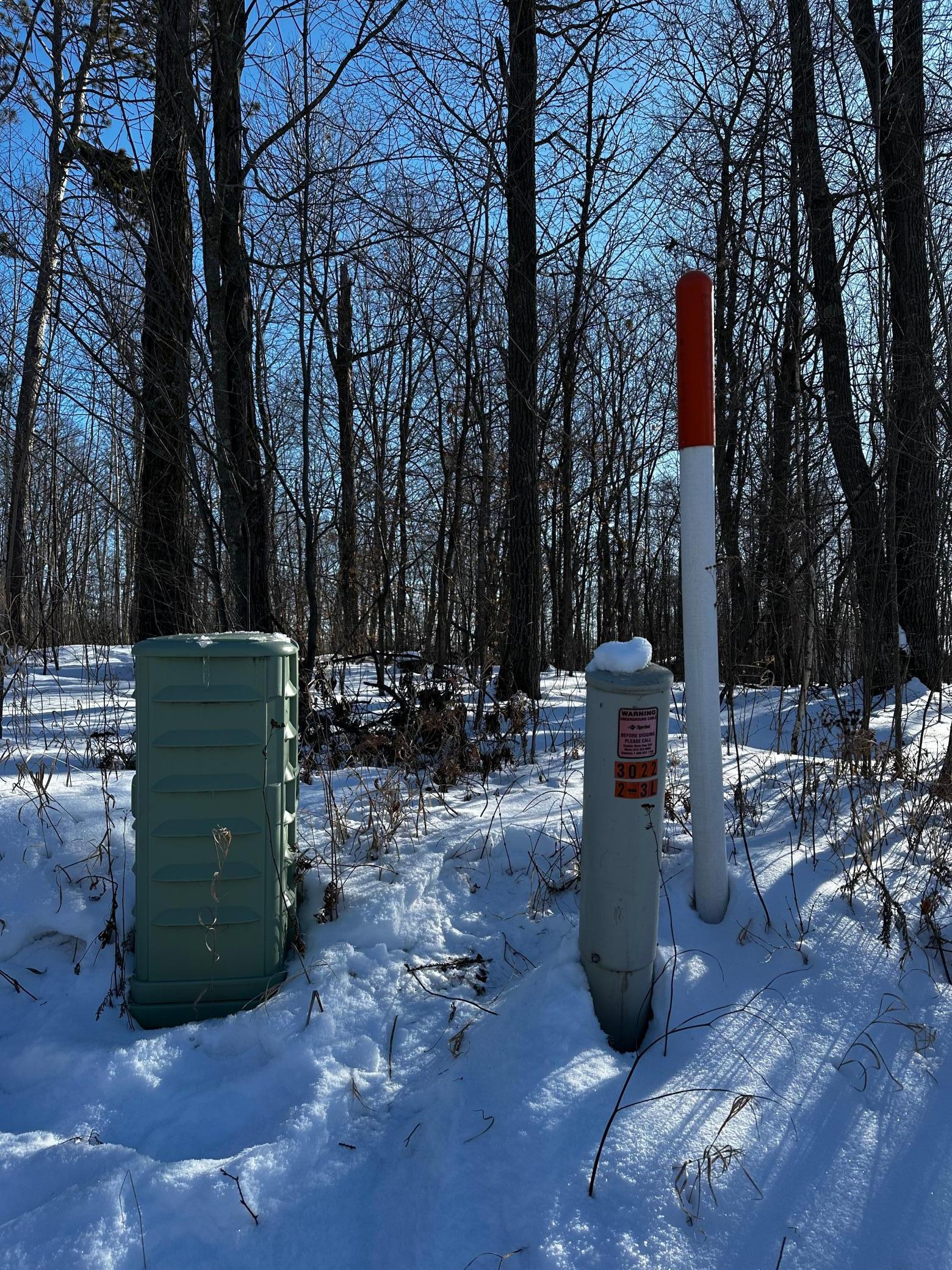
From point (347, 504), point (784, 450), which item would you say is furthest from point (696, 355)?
point (347, 504)

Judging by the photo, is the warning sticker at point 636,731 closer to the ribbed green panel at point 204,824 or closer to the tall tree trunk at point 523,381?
the ribbed green panel at point 204,824

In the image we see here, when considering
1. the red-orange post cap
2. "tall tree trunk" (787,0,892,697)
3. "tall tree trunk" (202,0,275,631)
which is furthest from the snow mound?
"tall tree trunk" (202,0,275,631)

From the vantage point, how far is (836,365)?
7.13 m

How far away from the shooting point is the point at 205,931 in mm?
2697

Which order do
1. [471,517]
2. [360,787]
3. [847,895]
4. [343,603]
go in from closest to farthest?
[847,895], [360,787], [471,517], [343,603]

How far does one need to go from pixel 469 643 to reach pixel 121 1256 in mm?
5841

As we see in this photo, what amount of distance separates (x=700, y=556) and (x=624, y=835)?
36.3 inches

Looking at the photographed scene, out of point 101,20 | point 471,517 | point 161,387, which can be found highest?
point 101,20

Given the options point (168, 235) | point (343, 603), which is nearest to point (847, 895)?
point (168, 235)

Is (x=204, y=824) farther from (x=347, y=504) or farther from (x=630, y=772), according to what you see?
(x=347, y=504)

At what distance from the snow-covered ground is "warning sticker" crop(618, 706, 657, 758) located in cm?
73

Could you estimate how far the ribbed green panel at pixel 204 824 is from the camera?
2.64 metres

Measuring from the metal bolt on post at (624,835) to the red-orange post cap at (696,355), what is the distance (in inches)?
31.1

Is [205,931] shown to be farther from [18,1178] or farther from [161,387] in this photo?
[161,387]
